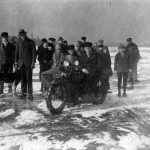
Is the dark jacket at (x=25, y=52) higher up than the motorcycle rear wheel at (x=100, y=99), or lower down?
higher up

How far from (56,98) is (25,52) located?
2.19 meters

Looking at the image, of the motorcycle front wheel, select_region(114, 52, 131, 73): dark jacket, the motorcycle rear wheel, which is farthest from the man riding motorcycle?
select_region(114, 52, 131, 73): dark jacket

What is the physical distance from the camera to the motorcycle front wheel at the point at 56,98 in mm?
7594

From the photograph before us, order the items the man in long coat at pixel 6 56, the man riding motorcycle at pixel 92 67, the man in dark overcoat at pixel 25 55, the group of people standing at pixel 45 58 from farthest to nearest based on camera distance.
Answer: the man in long coat at pixel 6 56, the man in dark overcoat at pixel 25 55, the group of people standing at pixel 45 58, the man riding motorcycle at pixel 92 67

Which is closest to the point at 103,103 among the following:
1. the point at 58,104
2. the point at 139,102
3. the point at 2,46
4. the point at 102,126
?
the point at 139,102

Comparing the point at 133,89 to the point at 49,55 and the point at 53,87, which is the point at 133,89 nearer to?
the point at 49,55

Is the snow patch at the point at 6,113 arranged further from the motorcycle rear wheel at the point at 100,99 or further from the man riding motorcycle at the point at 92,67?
the motorcycle rear wheel at the point at 100,99

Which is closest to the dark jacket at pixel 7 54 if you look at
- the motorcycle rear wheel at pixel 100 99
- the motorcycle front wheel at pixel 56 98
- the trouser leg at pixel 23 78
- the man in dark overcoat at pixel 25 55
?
the man in dark overcoat at pixel 25 55

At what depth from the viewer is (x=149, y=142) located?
18.8 ft

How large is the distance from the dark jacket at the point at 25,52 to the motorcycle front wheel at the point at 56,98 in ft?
6.42

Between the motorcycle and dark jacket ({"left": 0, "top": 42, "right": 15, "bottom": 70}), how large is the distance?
2.36 meters

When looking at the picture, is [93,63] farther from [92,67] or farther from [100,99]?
[100,99]

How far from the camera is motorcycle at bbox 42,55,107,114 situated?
766cm

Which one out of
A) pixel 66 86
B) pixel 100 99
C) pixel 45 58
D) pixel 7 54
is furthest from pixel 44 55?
pixel 66 86
